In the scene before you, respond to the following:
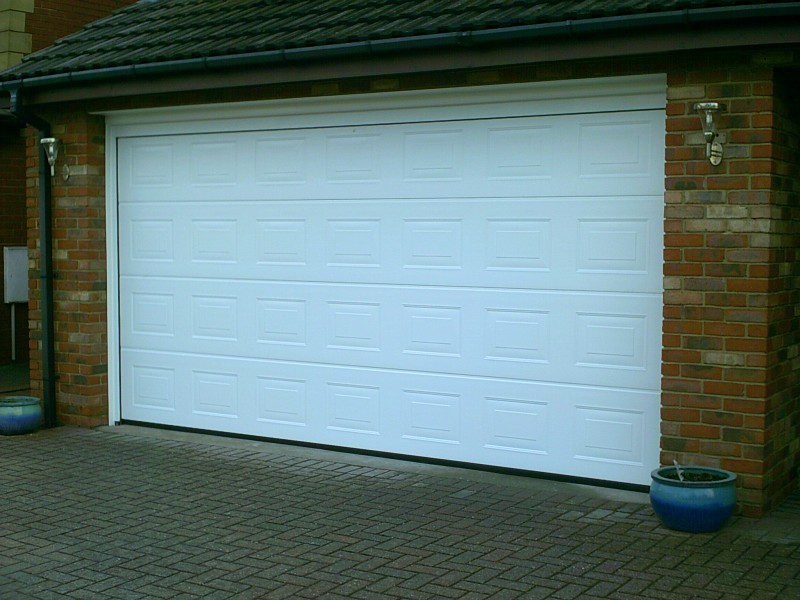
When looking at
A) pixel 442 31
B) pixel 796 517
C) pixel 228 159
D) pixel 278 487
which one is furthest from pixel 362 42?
pixel 796 517

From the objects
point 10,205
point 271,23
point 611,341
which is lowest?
point 611,341

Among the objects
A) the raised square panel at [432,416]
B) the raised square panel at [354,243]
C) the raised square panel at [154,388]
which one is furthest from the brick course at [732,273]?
the raised square panel at [154,388]

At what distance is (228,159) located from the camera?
880cm

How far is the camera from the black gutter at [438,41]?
5.89 m

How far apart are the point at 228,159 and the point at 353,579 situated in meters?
4.39

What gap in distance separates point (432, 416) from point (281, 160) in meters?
2.34

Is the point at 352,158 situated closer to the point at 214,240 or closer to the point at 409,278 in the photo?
the point at 409,278

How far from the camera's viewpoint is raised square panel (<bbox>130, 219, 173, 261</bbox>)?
30.2 ft

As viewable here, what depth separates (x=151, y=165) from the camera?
9.25 meters

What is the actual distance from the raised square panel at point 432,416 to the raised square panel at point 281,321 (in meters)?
1.07

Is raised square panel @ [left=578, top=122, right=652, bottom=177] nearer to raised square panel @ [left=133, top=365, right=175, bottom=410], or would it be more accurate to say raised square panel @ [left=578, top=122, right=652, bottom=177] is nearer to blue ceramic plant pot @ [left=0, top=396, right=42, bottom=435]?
raised square panel @ [left=133, top=365, right=175, bottom=410]

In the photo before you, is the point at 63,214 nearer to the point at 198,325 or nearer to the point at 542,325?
the point at 198,325

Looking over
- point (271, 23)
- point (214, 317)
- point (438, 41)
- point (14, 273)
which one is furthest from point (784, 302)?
point (14, 273)

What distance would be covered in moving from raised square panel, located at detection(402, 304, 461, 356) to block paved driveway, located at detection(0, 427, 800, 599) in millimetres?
838
